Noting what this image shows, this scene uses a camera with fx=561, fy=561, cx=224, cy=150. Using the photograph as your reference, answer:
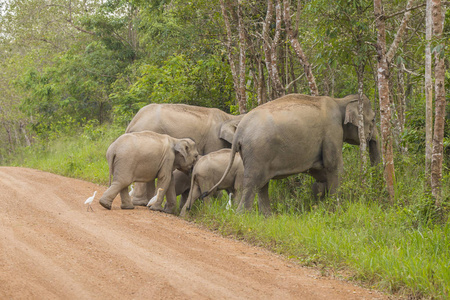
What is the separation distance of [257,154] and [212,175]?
98 cm

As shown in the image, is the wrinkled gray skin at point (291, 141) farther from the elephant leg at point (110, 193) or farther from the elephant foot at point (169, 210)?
the elephant leg at point (110, 193)

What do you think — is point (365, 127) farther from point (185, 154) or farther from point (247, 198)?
point (185, 154)

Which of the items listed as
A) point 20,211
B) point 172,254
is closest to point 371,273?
point 172,254

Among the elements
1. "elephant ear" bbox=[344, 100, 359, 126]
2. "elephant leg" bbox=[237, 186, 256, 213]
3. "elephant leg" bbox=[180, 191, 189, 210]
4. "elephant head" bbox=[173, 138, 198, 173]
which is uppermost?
"elephant ear" bbox=[344, 100, 359, 126]

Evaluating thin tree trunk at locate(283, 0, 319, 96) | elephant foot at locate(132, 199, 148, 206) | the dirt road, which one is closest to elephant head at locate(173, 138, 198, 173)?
elephant foot at locate(132, 199, 148, 206)

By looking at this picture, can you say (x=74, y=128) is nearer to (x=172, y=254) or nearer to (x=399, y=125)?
(x=399, y=125)

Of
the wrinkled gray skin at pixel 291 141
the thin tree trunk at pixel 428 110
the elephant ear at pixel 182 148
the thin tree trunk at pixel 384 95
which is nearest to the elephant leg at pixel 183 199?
the elephant ear at pixel 182 148

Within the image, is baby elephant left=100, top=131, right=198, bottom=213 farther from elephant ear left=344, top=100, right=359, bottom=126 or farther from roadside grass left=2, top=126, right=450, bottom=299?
elephant ear left=344, top=100, right=359, bottom=126

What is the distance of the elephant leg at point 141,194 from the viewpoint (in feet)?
31.8

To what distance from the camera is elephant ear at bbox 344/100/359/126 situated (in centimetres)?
880

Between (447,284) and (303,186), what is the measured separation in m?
4.69

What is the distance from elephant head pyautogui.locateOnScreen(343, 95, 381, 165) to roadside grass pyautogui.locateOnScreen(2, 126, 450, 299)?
0.45m

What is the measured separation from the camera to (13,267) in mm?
5199

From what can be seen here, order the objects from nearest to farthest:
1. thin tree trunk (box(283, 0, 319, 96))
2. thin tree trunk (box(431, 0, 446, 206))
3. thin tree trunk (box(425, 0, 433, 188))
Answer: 1. thin tree trunk (box(431, 0, 446, 206))
2. thin tree trunk (box(425, 0, 433, 188))
3. thin tree trunk (box(283, 0, 319, 96))
